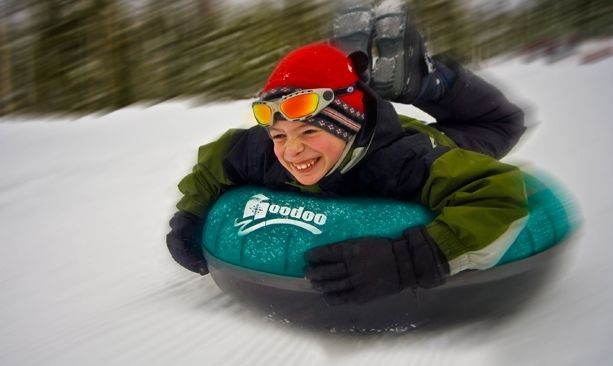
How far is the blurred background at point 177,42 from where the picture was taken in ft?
23.2

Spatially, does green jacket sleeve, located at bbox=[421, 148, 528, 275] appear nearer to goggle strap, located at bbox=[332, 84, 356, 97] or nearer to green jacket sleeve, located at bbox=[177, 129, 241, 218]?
goggle strap, located at bbox=[332, 84, 356, 97]

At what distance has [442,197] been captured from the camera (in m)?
1.79

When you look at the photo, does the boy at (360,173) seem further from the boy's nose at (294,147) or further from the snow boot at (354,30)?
the snow boot at (354,30)

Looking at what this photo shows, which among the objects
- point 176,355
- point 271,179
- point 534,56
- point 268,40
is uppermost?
point 271,179

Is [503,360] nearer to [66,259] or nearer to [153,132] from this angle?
[66,259]

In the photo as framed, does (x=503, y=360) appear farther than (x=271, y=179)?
No

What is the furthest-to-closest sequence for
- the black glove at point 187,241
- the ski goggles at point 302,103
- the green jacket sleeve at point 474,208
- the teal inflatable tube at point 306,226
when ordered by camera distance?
the black glove at point 187,241
the ski goggles at point 302,103
the teal inflatable tube at point 306,226
the green jacket sleeve at point 474,208

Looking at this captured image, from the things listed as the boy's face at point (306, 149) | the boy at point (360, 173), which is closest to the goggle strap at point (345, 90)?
the boy at point (360, 173)

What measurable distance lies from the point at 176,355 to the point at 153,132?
12.0ft

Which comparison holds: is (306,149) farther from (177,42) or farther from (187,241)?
(177,42)

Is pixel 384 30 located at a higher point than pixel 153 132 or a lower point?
higher

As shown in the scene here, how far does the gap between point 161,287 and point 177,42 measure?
6.20 meters

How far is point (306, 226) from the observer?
182cm

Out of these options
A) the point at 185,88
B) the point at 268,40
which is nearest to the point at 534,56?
the point at 268,40
